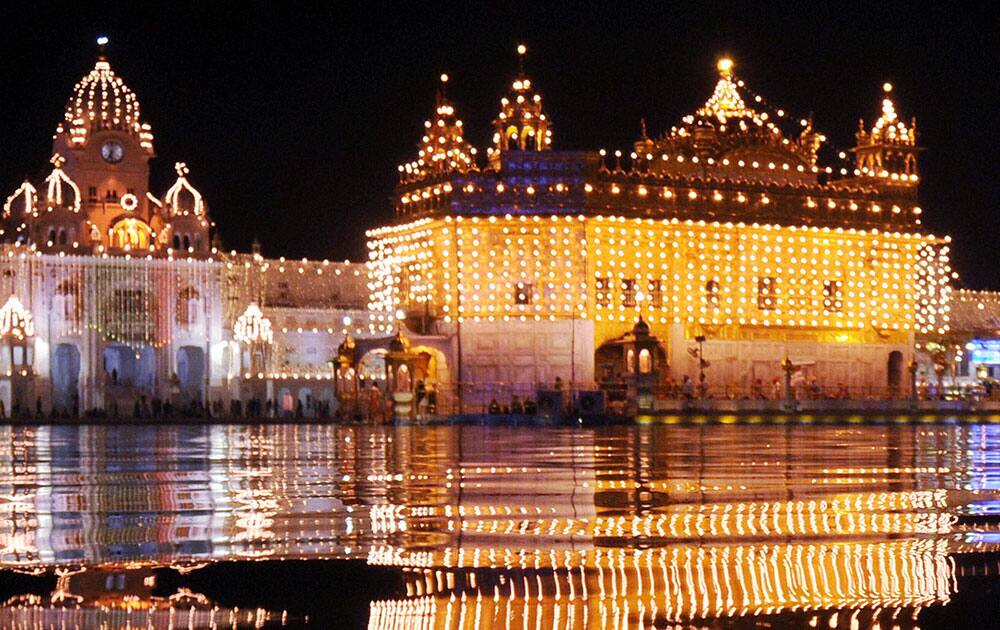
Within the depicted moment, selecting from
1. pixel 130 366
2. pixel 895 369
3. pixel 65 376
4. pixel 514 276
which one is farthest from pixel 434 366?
pixel 895 369

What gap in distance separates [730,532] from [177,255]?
60.3 metres

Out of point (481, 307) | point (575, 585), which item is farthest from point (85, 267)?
point (575, 585)

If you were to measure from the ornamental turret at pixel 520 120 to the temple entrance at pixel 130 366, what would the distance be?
48.7 feet

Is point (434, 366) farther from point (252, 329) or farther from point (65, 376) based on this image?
point (65, 376)

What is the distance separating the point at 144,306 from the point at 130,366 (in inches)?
96.7

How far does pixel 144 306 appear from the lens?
6706 centimetres

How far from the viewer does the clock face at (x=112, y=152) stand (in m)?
73.7

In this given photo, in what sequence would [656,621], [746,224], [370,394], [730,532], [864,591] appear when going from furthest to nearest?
[746,224] → [370,394] → [730,532] → [864,591] → [656,621]

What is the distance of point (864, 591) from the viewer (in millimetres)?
6988

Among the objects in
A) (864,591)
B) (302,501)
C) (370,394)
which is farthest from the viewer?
(370,394)

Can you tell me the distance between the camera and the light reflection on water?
674 centimetres

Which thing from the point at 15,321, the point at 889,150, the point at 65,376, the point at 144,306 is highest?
the point at 889,150

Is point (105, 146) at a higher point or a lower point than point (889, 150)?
higher

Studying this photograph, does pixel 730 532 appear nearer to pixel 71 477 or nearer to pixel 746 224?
pixel 71 477
